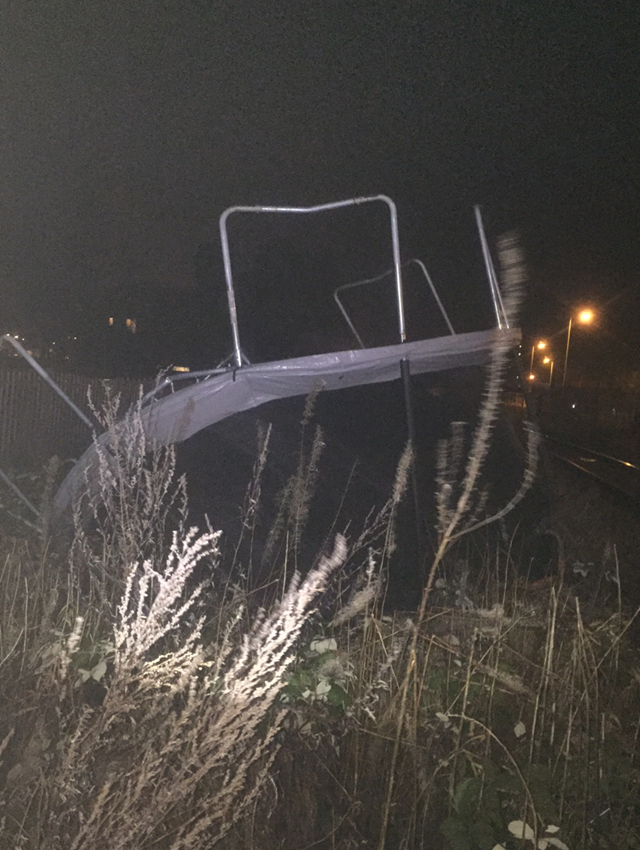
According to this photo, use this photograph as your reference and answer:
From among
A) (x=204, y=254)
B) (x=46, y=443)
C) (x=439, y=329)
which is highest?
(x=204, y=254)

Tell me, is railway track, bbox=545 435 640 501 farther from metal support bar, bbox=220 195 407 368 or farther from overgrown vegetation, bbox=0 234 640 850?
overgrown vegetation, bbox=0 234 640 850

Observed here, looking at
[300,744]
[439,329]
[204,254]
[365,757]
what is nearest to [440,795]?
[365,757]

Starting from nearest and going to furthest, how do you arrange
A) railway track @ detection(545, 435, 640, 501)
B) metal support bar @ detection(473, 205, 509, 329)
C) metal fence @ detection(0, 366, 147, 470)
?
1. metal support bar @ detection(473, 205, 509, 329)
2. metal fence @ detection(0, 366, 147, 470)
3. railway track @ detection(545, 435, 640, 501)

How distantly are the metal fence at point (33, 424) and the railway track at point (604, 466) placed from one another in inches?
359

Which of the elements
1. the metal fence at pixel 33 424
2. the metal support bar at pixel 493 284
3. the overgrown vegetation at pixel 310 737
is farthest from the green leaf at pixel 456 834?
the metal fence at pixel 33 424

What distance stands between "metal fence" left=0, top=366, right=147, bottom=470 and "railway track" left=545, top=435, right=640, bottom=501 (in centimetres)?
911

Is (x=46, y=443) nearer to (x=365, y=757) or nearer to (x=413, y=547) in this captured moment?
(x=413, y=547)

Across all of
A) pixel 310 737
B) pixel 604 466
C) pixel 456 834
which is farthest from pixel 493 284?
pixel 604 466

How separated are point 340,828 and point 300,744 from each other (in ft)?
1.45

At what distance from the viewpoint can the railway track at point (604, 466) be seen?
14.0 metres

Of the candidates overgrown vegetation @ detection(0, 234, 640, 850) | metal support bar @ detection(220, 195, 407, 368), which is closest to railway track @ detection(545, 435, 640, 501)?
metal support bar @ detection(220, 195, 407, 368)

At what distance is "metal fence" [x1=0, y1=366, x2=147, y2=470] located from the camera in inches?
477

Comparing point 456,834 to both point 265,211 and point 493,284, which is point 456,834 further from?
point 493,284

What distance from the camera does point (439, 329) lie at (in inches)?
458
